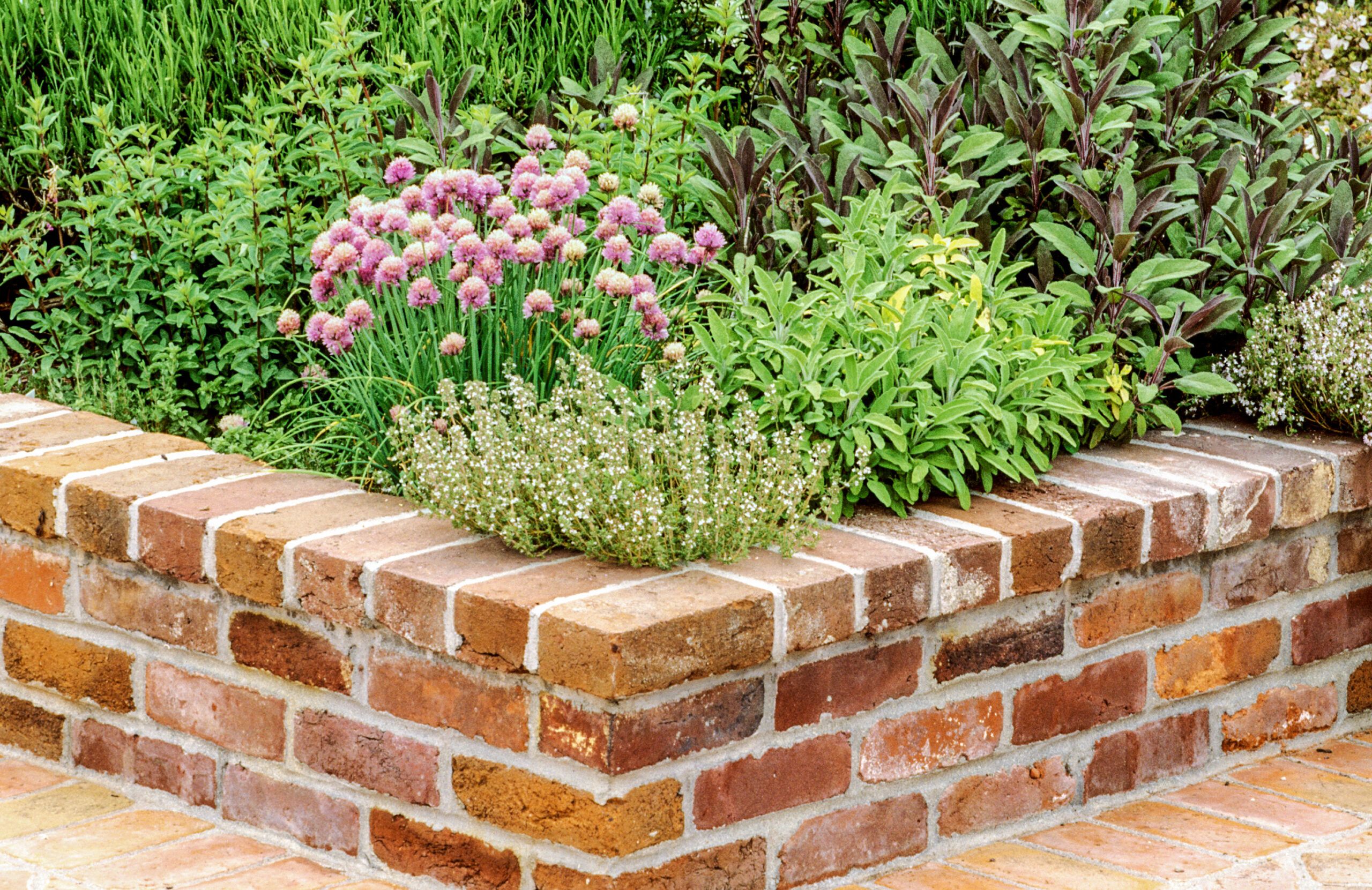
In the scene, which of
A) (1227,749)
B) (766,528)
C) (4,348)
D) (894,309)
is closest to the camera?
(766,528)

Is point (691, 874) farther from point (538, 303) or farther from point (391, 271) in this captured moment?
point (391, 271)

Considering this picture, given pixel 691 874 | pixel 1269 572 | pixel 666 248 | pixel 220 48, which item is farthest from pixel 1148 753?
pixel 220 48

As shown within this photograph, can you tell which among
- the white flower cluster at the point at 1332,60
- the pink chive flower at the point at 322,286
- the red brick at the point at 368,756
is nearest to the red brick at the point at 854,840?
the red brick at the point at 368,756

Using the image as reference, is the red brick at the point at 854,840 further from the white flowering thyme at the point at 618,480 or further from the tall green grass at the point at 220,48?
the tall green grass at the point at 220,48

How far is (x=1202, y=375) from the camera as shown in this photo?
3.23 metres

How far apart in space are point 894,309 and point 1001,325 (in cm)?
25

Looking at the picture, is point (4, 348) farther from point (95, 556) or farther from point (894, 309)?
point (894, 309)

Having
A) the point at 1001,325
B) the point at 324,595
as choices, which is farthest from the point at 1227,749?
the point at 324,595

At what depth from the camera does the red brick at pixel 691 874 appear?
239 centimetres

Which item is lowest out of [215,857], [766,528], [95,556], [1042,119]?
[215,857]

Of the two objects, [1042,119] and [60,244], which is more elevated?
[1042,119]

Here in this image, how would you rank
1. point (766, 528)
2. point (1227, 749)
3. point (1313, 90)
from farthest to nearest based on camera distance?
point (1313, 90) < point (1227, 749) < point (766, 528)

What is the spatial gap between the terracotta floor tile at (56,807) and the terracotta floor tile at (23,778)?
0.10ft

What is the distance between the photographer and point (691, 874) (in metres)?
2.46
